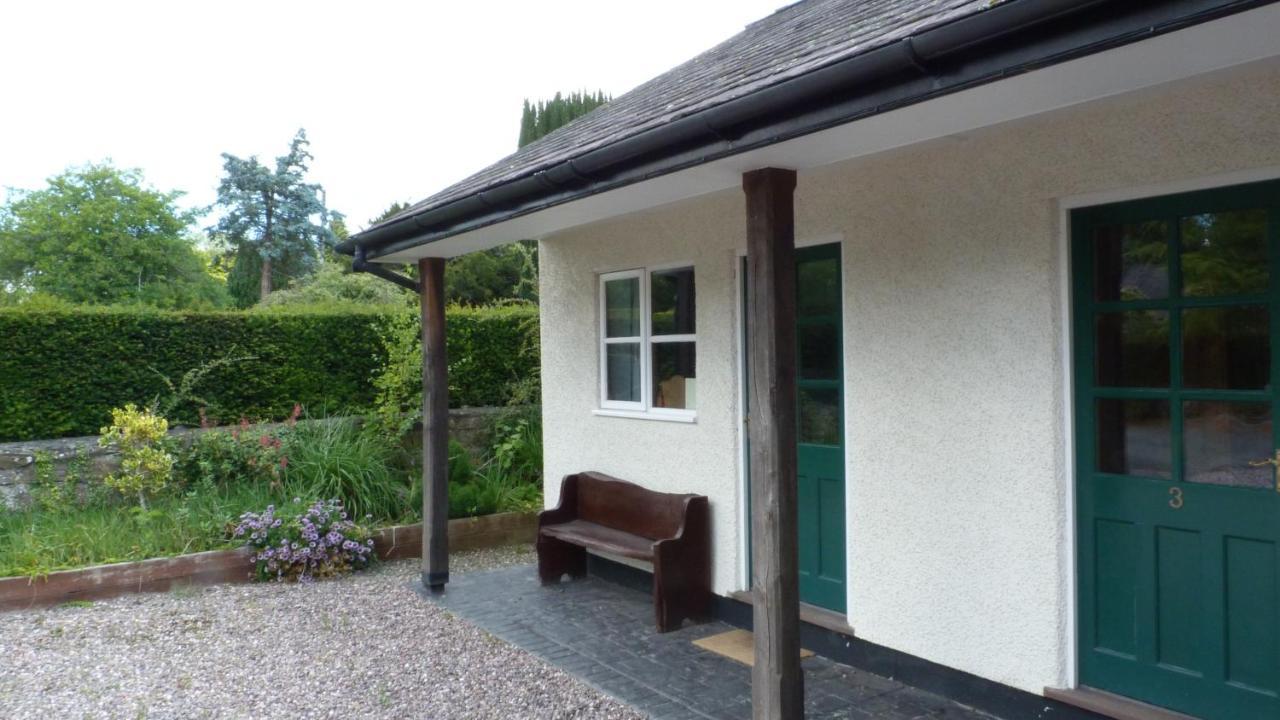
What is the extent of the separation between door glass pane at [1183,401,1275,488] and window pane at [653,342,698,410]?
332 centimetres

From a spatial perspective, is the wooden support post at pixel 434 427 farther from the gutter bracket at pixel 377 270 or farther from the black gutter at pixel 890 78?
the black gutter at pixel 890 78

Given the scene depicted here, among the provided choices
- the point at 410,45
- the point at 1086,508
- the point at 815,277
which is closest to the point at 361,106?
the point at 410,45

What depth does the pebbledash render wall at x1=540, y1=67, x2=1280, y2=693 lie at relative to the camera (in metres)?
3.64

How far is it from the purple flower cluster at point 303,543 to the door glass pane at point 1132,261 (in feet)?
20.8

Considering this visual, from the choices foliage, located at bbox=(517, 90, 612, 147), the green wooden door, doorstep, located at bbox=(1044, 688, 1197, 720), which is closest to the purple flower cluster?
the green wooden door

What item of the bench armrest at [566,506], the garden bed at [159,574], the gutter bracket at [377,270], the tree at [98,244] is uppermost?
the tree at [98,244]

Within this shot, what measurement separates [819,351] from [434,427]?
10.9 ft

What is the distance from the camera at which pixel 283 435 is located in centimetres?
894

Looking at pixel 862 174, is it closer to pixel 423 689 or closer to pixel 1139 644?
pixel 1139 644

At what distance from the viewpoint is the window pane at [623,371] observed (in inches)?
274

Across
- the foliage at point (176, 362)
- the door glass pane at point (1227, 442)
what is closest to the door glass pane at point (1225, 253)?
the door glass pane at point (1227, 442)

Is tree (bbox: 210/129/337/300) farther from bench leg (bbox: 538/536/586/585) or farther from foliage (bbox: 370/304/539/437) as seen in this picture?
bench leg (bbox: 538/536/586/585)

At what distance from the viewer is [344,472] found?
8.45 meters

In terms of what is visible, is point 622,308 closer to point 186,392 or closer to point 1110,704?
point 1110,704
